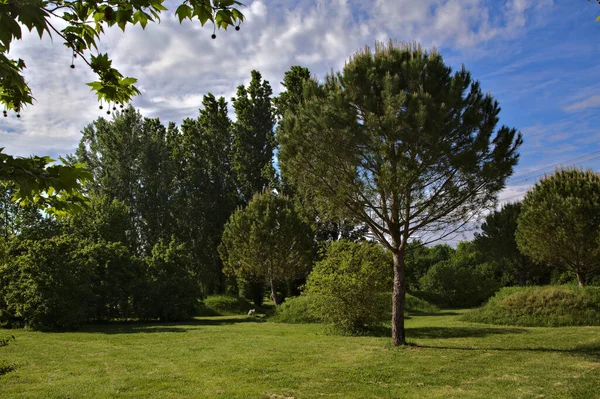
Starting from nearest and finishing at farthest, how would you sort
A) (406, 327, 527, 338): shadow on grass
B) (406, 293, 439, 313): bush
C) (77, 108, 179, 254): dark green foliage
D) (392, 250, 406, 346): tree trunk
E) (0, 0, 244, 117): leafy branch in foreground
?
(0, 0, 244, 117): leafy branch in foreground < (392, 250, 406, 346): tree trunk < (406, 327, 527, 338): shadow on grass < (406, 293, 439, 313): bush < (77, 108, 179, 254): dark green foliage

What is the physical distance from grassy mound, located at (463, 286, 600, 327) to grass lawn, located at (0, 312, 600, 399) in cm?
314

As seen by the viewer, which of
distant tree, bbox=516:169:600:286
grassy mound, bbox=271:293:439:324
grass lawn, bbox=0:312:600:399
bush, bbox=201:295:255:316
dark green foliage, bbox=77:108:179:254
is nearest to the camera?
grass lawn, bbox=0:312:600:399

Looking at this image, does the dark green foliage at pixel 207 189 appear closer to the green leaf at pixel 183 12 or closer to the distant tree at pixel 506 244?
the distant tree at pixel 506 244

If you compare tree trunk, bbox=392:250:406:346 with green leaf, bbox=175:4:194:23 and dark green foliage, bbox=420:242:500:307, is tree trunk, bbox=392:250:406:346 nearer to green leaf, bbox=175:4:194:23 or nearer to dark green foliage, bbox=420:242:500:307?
green leaf, bbox=175:4:194:23

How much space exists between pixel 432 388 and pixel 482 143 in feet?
20.6

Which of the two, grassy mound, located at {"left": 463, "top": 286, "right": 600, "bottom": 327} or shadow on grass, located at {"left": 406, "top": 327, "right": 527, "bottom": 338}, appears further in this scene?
grassy mound, located at {"left": 463, "top": 286, "right": 600, "bottom": 327}

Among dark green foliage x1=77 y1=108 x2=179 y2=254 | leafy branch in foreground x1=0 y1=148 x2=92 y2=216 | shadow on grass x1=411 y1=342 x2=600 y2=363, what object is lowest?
shadow on grass x1=411 y1=342 x2=600 y2=363

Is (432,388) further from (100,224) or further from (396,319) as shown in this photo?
(100,224)

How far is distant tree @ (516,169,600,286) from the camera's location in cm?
2180

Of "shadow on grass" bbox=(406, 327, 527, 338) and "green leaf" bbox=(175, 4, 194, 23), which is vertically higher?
"green leaf" bbox=(175, 4, 194, 23)

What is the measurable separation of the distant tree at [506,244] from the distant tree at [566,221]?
8.07 metres

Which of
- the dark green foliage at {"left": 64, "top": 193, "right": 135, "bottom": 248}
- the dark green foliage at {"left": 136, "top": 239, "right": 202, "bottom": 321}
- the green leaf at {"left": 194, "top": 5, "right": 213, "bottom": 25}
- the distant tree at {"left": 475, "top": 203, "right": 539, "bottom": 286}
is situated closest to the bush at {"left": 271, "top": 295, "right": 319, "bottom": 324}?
the dark green foliage at {"left": 136, "top": 239, "right": 202, "bottom": 321}

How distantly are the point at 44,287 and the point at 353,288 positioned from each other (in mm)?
11052

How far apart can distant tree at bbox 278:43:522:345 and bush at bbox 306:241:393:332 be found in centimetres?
251
